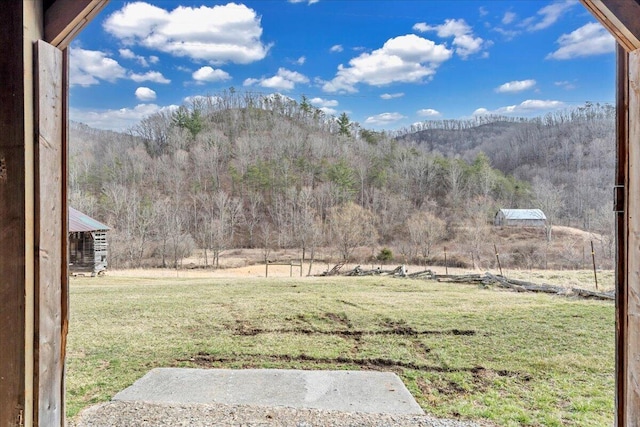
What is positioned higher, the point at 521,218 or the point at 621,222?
the point at 621,222

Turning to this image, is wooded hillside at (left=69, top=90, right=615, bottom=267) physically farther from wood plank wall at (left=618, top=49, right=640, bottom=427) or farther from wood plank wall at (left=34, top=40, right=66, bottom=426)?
wood plank wall at (left=618, top=49, right=640, bottom=427)

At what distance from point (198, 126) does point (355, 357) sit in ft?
108

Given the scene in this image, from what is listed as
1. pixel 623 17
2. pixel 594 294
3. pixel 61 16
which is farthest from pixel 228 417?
pixel 594 294

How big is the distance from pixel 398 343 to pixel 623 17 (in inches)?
150

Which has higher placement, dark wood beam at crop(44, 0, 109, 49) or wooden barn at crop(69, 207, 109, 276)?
dark wood beam at crop(44, 0, 109, 49)

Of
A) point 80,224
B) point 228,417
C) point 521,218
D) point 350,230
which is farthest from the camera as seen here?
point 521,218

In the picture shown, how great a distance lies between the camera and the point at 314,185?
2783cm

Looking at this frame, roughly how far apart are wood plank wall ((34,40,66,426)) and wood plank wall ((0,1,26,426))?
4 cm

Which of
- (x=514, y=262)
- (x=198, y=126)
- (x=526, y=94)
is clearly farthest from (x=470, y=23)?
(x=198, y=126)

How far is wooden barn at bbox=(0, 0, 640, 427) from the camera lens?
3.25ft

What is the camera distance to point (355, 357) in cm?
377

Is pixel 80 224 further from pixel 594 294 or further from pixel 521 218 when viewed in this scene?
pixel 521 218

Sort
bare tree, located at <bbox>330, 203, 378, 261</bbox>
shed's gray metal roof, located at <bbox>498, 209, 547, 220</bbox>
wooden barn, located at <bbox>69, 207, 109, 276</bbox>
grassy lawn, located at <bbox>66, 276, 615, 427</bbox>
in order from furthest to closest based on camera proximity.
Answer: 1. shed's gray metal roof, located at <bbox>498, 209, 547, 220</bbox>
2. bare tree, located at <bbox>330, 203, 378, 261</bbox>
3. wooden barn, located at <bbox>69, 207, 109, 276</bbox>
4. grassy lawn, located at <bbox>66, 276, 615, 427</bbox>

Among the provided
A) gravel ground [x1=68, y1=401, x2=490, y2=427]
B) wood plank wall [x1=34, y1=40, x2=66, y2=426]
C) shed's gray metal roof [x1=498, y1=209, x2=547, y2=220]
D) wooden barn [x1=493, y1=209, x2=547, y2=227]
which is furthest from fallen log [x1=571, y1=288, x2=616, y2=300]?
shed's gray metal roof [x1=498, y1=209, x2=547, y2=220]
